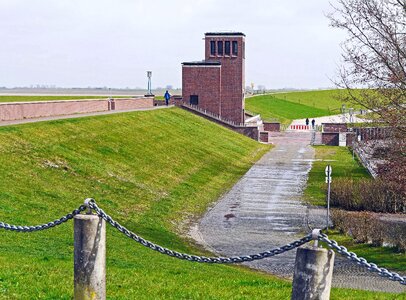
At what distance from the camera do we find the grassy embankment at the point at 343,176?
20516mm

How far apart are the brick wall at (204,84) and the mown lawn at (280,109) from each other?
34.0 metres

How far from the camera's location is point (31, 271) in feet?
36.2

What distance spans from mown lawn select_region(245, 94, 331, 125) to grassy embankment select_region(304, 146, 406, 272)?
1627 inches

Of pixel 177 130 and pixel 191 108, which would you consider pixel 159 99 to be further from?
pixel 177 130

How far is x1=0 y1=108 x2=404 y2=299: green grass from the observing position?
1088cm

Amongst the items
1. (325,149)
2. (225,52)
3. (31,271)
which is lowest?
(325,149)

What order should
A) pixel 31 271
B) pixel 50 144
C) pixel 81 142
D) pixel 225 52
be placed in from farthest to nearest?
1. pixel 225 52
2. pixel 81 142
3. pixel 50 144
4. pixel 31 271

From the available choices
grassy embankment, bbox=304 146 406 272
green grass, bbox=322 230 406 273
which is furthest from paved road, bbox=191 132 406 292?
green grass, bbox=322 230 406 273

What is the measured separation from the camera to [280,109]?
122 metres

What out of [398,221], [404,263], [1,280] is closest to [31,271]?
[1,280]

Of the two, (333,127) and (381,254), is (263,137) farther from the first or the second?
(381,254)

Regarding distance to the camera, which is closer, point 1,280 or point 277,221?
point 1,280

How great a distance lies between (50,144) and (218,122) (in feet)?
126

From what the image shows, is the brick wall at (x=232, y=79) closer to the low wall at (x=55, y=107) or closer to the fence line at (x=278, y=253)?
the low wall at (x=55, y=107)
